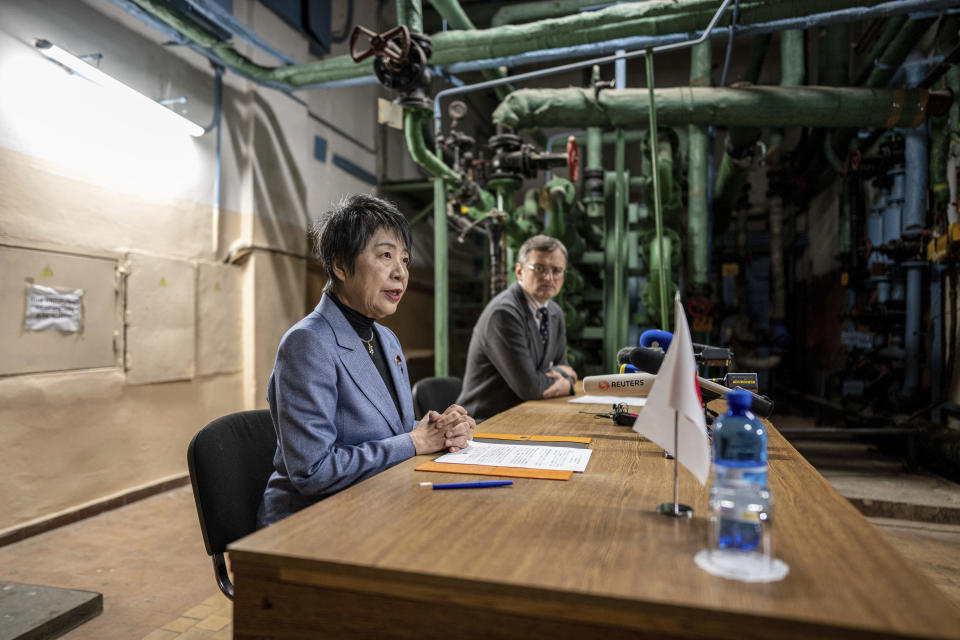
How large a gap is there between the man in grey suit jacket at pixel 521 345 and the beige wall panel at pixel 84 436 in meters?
2.11

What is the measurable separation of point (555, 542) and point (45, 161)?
3.28 metres

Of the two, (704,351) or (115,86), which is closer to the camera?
(704,351)

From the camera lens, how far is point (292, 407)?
1.11 metres

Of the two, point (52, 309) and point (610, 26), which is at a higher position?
point (610, 26)

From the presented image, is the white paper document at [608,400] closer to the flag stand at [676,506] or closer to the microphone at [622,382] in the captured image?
the microphone at [622,382]

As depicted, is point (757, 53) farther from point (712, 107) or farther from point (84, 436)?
point (84, 436)

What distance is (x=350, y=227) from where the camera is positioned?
4.35ft

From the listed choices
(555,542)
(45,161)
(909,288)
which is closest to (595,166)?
(909,288)

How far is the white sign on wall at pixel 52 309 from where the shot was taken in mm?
2736

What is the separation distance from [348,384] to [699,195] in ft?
12.3

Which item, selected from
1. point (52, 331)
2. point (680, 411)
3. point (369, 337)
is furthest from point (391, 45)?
point (680, 411)

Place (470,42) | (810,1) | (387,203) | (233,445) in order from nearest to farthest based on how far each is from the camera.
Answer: (233,445)
(387,203)
(810,1)
(470,42)

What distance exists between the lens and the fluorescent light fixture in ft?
8.82

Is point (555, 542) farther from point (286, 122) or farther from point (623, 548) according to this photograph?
point (286, 122)
